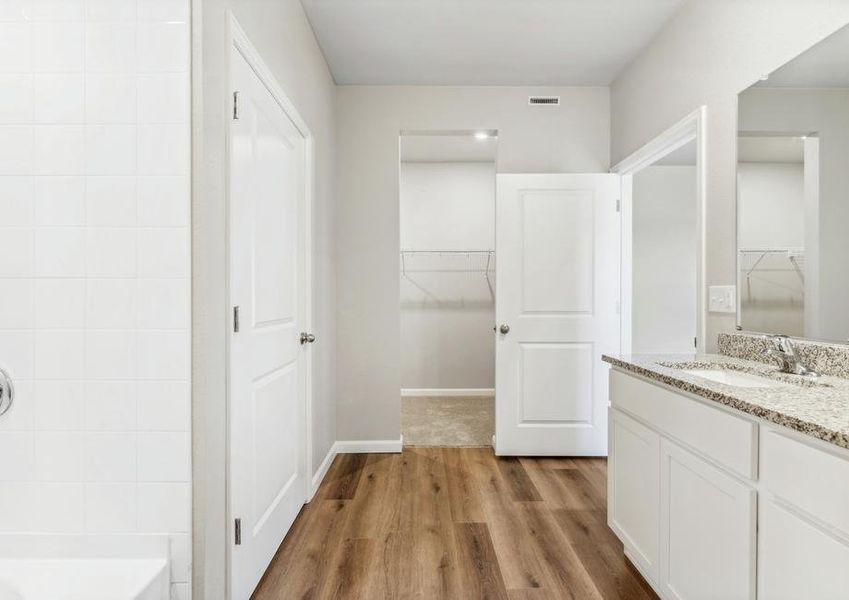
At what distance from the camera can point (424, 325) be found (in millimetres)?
5090

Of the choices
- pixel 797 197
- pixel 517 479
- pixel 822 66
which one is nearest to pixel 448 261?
pixel 517 479

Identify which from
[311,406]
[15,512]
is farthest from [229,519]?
[311,406]

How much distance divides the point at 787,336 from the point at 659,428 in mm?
684

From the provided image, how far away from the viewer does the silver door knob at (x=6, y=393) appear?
1287 millimetres

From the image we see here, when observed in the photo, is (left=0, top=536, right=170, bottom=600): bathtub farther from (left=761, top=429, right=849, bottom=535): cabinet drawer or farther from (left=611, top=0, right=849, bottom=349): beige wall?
(left=611, top=0, right=849, bottom=349): beige wall

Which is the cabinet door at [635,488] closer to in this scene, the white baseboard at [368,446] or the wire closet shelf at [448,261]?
the white baseboard at [368,446]

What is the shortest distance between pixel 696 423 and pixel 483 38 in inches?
93.4

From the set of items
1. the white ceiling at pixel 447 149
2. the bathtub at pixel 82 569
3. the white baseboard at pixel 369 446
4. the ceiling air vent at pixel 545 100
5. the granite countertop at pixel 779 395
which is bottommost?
the white baseboard at pixel 369 446

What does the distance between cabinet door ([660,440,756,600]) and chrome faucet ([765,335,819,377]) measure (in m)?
0.54

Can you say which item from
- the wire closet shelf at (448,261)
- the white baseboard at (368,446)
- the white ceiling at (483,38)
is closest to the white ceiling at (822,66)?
the white ceiling at (483,38)

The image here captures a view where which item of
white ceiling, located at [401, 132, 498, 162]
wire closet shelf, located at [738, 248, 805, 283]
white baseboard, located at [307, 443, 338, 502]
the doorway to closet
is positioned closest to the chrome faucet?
wire closet shelf, located at [738, 248, 805, 283]

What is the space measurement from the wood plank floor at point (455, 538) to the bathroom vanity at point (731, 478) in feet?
0.92

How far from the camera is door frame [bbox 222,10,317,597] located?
4.75 ft

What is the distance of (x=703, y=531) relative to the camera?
1.33 m
